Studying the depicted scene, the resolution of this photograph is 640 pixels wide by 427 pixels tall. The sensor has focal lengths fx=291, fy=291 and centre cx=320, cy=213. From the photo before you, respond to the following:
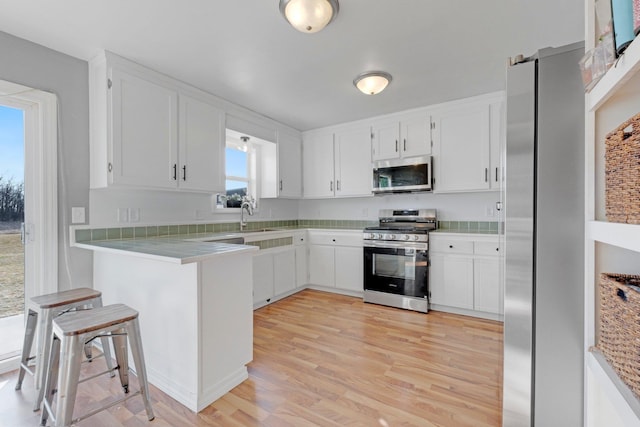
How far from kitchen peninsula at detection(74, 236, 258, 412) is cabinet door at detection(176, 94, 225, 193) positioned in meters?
1.02

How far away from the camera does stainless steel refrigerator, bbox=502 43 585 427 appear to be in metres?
0.94

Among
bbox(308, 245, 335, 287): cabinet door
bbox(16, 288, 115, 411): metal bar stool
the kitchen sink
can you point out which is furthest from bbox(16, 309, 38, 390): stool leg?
bbox(308, 245, 335, 287): cabinet door

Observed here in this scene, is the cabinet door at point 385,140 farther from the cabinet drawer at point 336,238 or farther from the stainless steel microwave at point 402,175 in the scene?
the cabinet drawer at point 336,238

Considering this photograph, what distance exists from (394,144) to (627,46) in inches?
123

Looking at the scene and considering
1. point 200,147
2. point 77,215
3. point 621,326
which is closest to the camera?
point 621,326

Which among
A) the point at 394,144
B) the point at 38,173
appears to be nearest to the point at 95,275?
the point at 38,173

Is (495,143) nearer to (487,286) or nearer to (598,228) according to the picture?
(487,286)

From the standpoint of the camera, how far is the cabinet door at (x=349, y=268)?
3.69 meters

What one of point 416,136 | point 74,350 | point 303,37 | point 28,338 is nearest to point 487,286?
point 416,136

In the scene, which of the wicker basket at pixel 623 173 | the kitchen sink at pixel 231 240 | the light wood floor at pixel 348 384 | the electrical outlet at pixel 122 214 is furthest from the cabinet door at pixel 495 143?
the electrical outlet at pixel 122 214

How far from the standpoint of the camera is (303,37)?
202 centimetres

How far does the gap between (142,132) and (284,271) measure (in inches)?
84.4

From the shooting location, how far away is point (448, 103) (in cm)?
328

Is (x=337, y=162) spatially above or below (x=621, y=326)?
above
